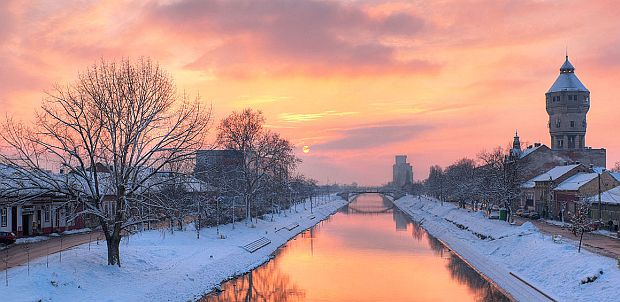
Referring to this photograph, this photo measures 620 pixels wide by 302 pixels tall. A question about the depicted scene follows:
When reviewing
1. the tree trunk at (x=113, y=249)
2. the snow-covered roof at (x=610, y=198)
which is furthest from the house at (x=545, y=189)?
the tree trunk at (x=113, y=249)

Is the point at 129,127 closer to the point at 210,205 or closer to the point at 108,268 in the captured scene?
the point at 108,268

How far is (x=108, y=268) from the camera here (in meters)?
34.8

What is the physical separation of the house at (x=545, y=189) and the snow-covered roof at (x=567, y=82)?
50015 millimetres

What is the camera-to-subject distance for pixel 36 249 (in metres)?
43.9

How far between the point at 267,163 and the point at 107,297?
47350 mm

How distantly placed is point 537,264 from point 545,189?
169 ft

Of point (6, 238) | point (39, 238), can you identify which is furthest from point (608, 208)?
point (6, 238)

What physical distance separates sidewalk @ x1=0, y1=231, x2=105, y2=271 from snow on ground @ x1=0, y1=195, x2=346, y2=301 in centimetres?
230

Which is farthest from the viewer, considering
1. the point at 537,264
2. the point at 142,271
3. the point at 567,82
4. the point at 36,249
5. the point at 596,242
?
the point at 567,82

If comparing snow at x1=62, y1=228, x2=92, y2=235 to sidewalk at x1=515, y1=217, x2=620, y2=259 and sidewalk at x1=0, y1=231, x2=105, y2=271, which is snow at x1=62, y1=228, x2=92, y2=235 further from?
sidewalk at x1=515, y1=217, x2=620, y2=259

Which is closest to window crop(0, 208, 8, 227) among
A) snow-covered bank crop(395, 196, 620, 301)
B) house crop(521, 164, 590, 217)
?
snow-covered bank crop(395, 196, 620, 301)

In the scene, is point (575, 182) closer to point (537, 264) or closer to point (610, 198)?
point (610, 198)

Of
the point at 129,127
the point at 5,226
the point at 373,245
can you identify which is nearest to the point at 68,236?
the point at 5,226

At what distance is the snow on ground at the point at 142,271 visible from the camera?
29234mm
